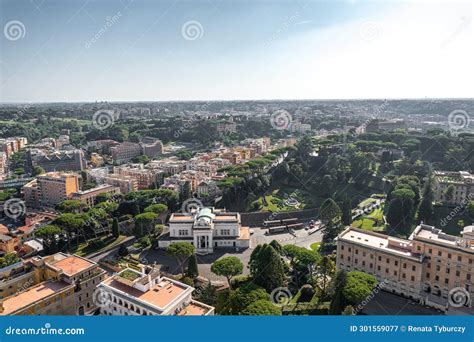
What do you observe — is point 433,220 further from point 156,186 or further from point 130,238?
point 156,186

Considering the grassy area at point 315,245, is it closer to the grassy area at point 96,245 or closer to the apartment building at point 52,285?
the grassy area at point 96,245

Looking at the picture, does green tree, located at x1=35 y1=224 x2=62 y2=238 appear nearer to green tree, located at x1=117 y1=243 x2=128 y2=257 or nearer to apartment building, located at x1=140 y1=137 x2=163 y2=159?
green tree, located at x1=117 y1=243 x2=128 y2=257

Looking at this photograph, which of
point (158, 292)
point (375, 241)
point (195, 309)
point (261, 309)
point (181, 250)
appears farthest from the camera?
point (181, 250)

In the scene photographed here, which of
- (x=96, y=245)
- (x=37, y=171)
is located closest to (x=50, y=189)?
(x=37, y=171)

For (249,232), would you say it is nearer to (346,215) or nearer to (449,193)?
(346,215)

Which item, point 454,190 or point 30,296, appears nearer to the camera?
point 30,296

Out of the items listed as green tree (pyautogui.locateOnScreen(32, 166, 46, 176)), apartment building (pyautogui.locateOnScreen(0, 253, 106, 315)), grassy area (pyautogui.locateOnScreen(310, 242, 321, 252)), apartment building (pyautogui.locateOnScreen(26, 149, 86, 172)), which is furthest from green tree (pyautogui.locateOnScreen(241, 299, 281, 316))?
apartment building (pyautogui.locateOnScreen(26, 149, 86, 172))

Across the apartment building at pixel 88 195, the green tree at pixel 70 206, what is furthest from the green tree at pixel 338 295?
the apartment building at pixel 88 195
